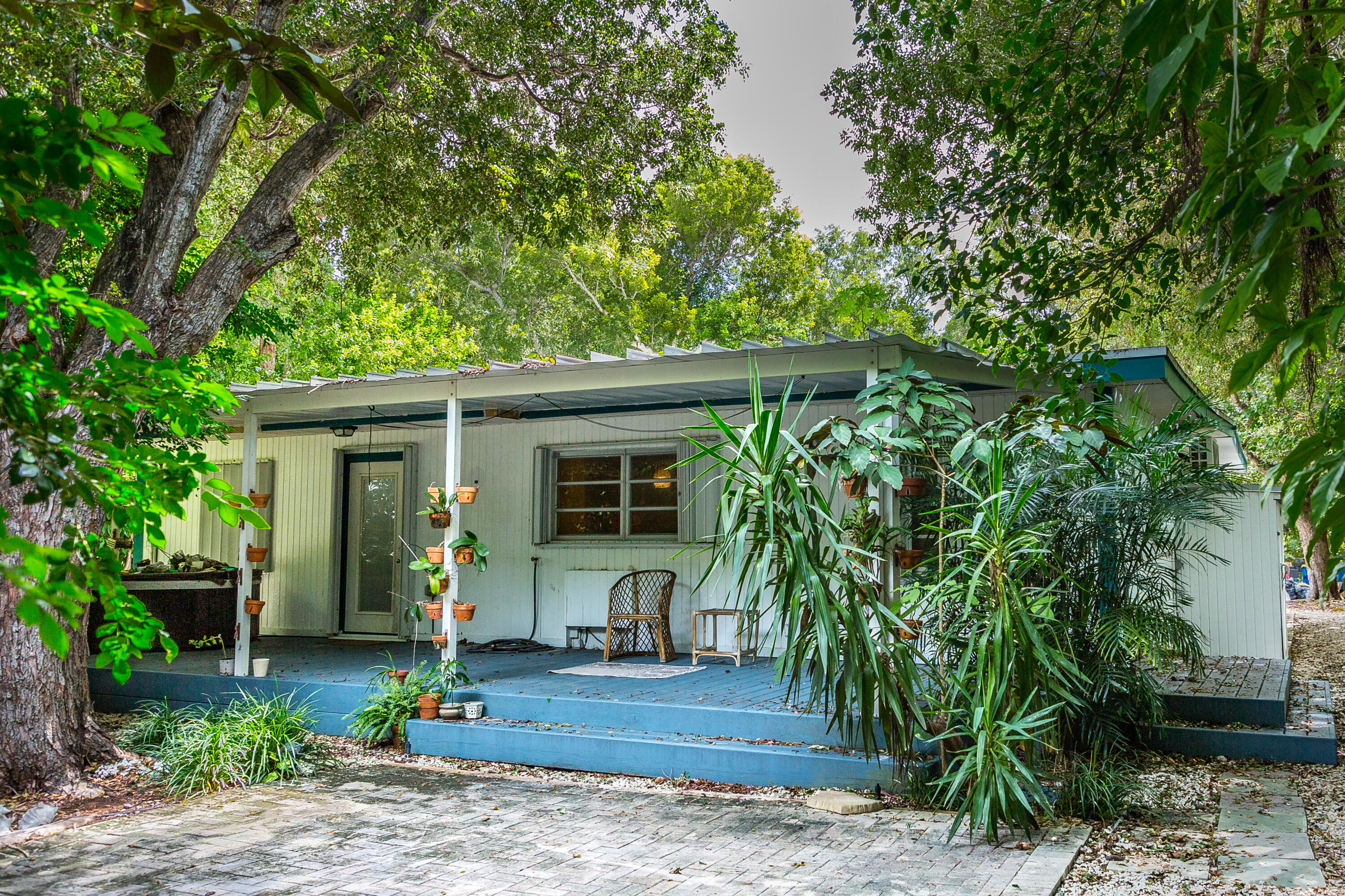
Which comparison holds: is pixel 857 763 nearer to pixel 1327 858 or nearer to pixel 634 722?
pixel 634 722

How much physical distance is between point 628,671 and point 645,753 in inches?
74.7

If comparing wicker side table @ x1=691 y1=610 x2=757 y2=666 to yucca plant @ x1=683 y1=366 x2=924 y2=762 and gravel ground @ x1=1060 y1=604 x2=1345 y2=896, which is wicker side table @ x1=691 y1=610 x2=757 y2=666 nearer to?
yucca plant @ x1=683 y1=366 x2=924 y2=762

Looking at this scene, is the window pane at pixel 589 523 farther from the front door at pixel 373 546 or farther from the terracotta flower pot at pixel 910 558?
the terracotta flower pot at pixel 910 558

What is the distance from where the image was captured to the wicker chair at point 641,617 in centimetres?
830

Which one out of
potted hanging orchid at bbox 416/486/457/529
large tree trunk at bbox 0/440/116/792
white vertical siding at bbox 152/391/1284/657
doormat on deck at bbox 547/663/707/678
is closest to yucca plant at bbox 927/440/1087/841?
doormat on deck at bbox 547/663/707/678

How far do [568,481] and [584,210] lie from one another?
100 inches

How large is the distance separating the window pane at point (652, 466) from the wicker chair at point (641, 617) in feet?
2.78

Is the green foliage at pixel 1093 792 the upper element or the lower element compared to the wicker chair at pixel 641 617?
lower

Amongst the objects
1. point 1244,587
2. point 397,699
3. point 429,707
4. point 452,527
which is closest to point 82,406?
point 429,707

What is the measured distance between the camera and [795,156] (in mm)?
A: 30250

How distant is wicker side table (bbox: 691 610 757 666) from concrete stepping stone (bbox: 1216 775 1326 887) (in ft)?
11.4

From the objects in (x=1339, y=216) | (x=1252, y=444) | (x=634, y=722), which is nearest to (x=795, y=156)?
(x=1252, y=444)

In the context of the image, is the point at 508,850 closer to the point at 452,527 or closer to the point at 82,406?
the point at 452,527

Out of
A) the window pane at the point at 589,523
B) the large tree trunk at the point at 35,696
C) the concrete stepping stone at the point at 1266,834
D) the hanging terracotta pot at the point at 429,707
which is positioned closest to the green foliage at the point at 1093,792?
the concrete stepping stone at the point at 1266,834
